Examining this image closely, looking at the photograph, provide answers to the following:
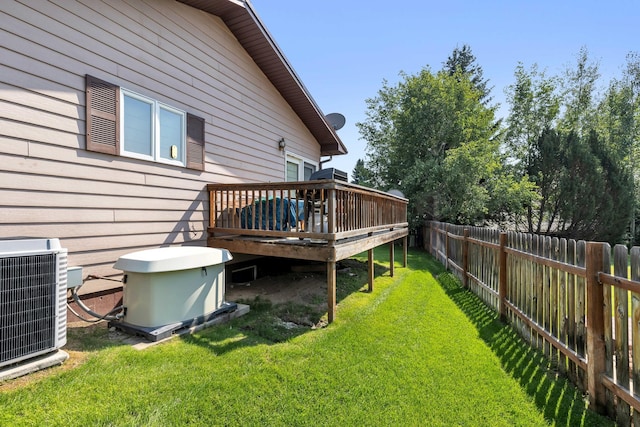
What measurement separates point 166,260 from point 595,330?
155 inches

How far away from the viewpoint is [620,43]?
19.4 meters

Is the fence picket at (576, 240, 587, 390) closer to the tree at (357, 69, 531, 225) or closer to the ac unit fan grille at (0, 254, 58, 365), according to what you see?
the ac unit fan grille at (0, 254, 58, 365)

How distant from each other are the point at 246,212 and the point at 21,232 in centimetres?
262

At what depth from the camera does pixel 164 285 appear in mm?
A: 3369

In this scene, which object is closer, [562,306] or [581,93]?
[562,306]

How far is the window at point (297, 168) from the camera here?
8477mm

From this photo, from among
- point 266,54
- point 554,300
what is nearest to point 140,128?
point 266,54

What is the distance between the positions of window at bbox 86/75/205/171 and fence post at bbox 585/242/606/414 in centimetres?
524

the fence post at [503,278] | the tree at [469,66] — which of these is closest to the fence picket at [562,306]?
the fence post at [503,278]

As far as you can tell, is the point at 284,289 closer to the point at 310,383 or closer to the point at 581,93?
the point at 310,383

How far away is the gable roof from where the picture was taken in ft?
18.4

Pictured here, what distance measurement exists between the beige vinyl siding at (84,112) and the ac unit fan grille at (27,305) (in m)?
1.08

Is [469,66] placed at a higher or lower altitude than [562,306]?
higher

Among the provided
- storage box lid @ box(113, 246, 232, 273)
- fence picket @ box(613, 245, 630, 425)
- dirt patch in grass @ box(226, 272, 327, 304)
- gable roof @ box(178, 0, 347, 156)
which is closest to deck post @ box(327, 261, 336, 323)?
dirt patch in grass @ box(226, 272, 327, 304)
